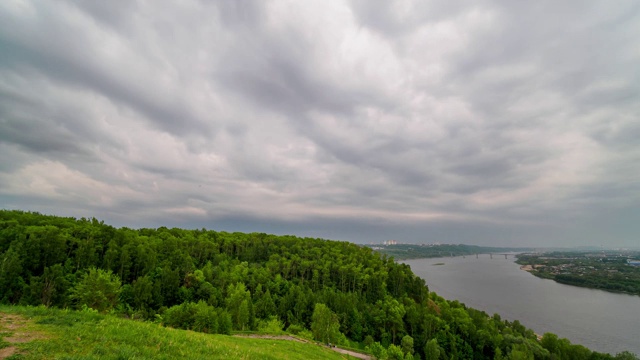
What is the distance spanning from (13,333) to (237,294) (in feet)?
184

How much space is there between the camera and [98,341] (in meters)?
14.7

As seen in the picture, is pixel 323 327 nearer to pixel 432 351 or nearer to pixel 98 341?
pixel 432 351

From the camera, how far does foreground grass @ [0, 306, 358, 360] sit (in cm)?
1294

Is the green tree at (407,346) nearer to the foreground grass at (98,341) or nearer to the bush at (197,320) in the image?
the bush at (197,320)

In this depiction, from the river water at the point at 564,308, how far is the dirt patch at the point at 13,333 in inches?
4782

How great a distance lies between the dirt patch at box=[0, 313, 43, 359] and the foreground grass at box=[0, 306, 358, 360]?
160mm

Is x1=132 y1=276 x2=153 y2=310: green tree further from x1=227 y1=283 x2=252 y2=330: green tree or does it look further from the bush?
the bush

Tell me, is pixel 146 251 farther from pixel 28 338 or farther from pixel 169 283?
pixel 28 338

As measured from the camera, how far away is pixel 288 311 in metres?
80.6

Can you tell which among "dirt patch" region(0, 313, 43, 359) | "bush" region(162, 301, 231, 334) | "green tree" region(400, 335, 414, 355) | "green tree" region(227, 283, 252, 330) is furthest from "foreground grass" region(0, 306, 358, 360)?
"green tree" region(400, 335, 414, 355)

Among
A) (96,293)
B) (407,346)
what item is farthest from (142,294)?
(407,346)

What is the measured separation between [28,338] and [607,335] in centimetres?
14047

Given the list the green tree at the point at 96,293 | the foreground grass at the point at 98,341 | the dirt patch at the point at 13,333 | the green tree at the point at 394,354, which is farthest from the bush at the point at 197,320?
the green tree at the point at 394,354

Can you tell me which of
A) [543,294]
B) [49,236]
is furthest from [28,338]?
[543,294]
